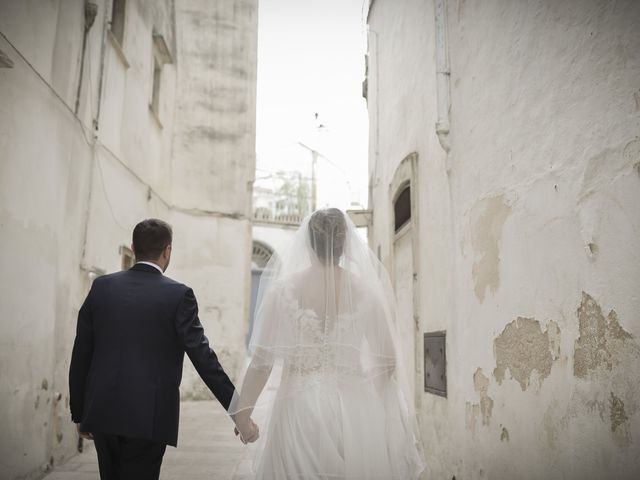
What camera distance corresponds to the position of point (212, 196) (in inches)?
445

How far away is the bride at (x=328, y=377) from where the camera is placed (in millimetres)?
2553

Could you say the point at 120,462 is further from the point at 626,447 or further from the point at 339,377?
the point at 626,447

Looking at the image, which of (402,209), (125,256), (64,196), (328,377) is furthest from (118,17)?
(328,377)

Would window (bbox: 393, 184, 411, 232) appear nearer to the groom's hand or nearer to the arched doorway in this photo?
the arched doorway

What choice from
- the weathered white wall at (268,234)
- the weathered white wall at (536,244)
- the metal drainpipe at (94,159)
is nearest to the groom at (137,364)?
the weathered white wall at (536,244)

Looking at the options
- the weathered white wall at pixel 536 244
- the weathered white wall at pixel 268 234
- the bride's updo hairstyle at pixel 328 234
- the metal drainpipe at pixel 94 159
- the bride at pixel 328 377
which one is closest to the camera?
the weathered white wall at pixel 536 244

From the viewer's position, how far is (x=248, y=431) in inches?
111

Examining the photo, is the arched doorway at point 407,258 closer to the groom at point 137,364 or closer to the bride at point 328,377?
the bride at point 328,377

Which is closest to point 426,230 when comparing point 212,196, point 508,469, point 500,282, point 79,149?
point 500,282

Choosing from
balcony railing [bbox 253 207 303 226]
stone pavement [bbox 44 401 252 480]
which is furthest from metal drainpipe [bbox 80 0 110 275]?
balcony railing [bbox 253 207 303 226]

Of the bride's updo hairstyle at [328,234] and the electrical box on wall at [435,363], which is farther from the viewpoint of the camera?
the electrical box on wall at [435,363]

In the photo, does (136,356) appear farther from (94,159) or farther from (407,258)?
(407,258)

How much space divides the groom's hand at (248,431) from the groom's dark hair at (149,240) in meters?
0.99

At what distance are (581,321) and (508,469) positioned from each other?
1.31 meters
